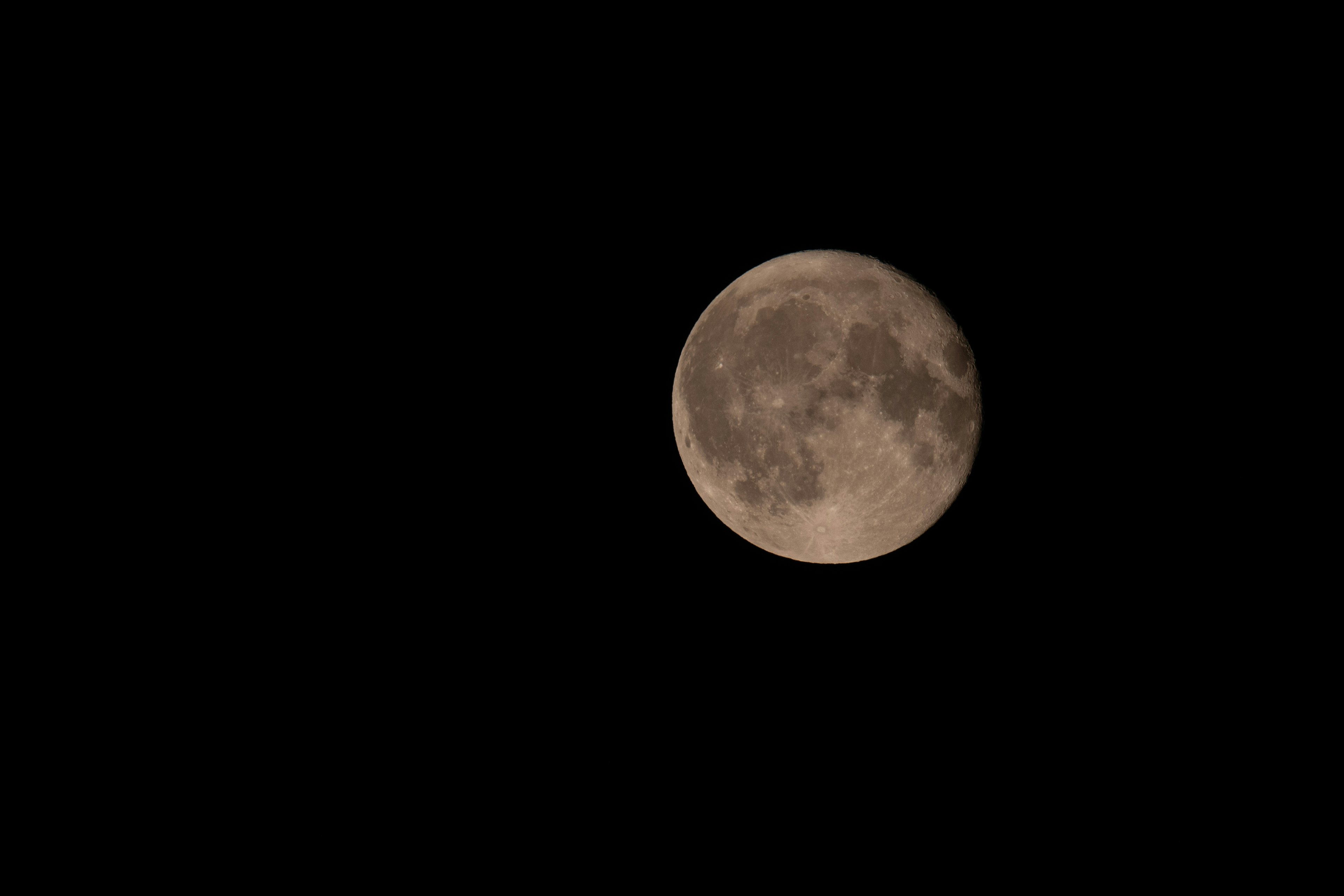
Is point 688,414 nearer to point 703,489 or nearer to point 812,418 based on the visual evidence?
point 703,489

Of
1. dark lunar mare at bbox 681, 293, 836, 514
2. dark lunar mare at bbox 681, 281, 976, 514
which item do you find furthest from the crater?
dark lunar mare at bbox 681, 293, 836, 514

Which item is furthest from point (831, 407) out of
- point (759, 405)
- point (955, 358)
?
point (955, 358)

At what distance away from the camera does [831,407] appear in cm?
378

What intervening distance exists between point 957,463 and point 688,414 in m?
1.65

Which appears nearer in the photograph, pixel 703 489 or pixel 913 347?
pixel 913 347

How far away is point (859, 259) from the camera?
444 centimetres

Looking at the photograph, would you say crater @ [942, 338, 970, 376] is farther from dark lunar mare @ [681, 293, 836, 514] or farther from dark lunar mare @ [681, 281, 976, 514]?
dark lunar mare @ [681, 293, 836, 514]

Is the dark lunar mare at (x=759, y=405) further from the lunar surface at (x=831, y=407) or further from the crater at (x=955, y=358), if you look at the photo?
the crater at (x=955, y=358)

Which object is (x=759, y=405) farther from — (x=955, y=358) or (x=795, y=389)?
(x=955, y=358)

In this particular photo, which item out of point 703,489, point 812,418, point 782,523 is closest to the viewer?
point 812,418

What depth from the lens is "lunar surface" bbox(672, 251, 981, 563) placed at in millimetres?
3818

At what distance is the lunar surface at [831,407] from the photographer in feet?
12.5

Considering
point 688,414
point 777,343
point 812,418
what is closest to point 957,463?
point 812,418

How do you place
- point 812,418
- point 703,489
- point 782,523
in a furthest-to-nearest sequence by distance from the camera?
point 703,489 → point 782,523 → point 812,418
